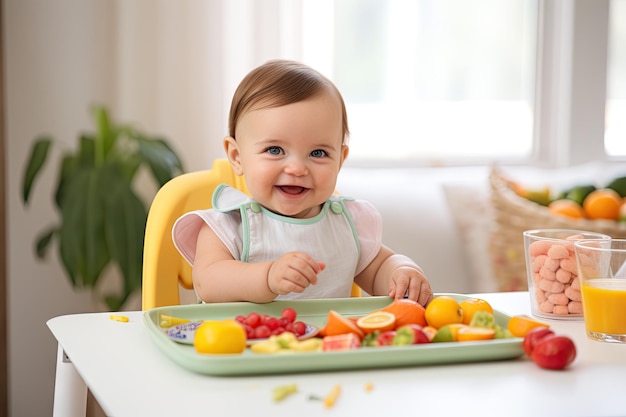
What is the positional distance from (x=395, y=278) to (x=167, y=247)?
0.47 metres

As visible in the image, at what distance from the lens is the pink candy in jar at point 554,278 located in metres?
1.15

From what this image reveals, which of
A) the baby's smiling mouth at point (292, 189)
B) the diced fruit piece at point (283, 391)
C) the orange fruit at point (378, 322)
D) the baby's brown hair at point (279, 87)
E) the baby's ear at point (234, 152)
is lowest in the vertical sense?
the diced fruit piece at point (283, 391)

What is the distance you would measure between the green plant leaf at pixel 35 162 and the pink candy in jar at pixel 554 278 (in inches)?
66.4

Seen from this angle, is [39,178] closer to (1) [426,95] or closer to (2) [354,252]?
(1) [426,95]

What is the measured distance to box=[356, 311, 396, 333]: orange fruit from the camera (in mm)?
934

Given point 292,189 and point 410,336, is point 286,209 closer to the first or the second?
point 292,189

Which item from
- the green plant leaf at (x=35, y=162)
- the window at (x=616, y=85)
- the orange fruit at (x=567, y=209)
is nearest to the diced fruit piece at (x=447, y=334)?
the orange fruit at (x=567, y=209)

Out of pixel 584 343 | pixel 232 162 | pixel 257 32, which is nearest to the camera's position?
pixel 584 343

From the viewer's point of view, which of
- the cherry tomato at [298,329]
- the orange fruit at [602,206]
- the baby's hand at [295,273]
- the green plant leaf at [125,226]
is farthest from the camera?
the orange fruit at [602,206]

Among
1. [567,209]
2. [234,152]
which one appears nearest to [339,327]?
[234,152]

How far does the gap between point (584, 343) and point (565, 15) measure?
7.93 feet

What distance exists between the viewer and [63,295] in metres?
2.81

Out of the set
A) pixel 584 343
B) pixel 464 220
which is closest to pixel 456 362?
pixel 584 343

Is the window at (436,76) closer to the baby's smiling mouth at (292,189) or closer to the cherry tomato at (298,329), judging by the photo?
the baby's smiling mouth at (292,189)
